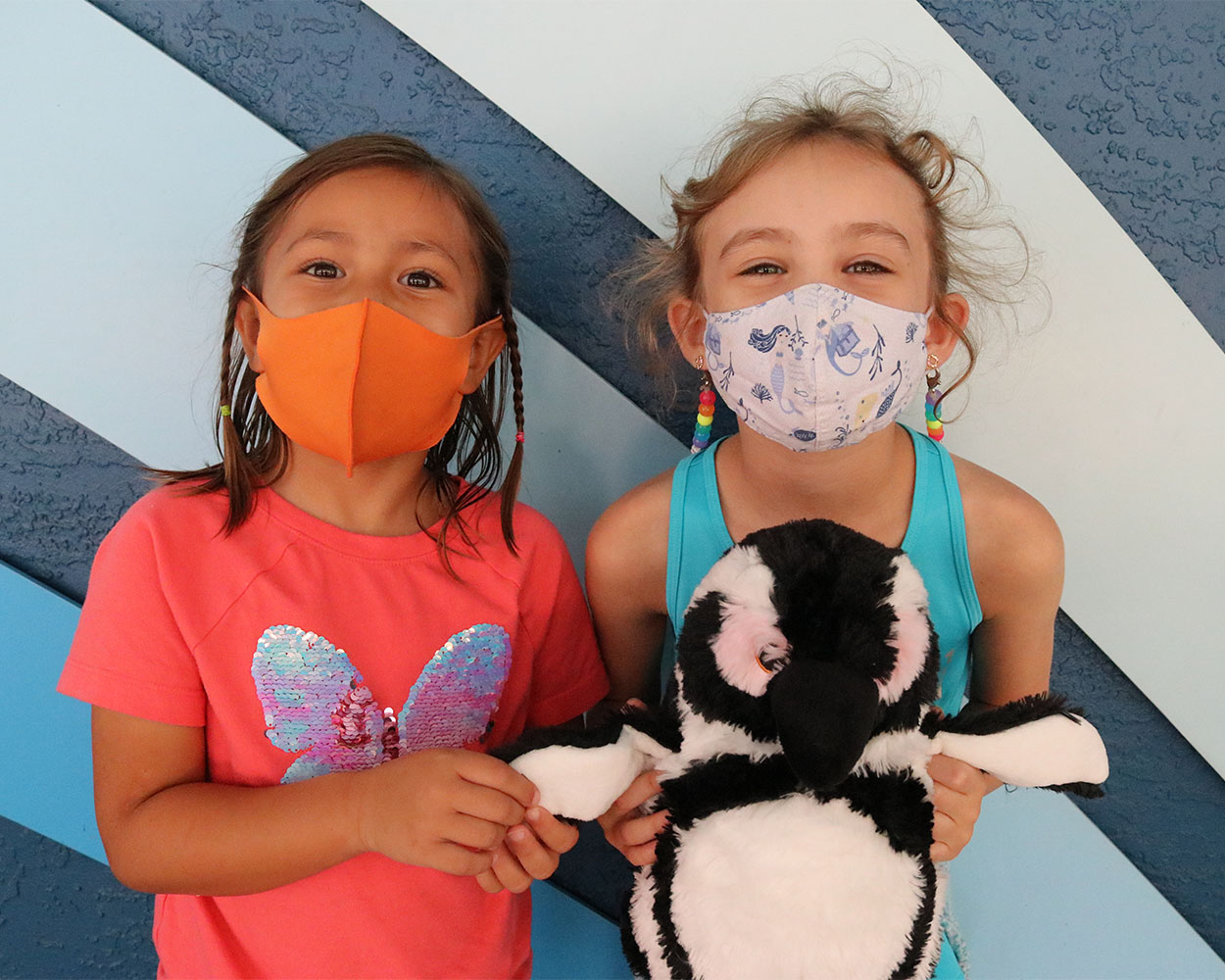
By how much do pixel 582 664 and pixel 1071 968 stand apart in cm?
93

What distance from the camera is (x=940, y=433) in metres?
1.14

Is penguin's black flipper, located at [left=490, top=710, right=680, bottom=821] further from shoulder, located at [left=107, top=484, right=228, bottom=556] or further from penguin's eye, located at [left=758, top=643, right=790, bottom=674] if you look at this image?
shoulder, located at [left=107, top=484, right=228, bottom=556]

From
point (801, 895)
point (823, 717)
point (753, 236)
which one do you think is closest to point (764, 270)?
point (753, 236)

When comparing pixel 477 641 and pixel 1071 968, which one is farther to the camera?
pixel 1071 968

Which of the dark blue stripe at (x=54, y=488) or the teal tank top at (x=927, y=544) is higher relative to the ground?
the teal tank top at (x=927, y=544)

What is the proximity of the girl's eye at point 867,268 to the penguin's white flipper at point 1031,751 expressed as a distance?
51 centimetres

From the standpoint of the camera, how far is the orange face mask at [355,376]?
2.98 feet

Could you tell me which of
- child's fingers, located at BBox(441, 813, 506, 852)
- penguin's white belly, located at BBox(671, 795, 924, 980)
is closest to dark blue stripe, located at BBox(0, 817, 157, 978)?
child's fingers, located at BBox(441, 813, 506, 852)

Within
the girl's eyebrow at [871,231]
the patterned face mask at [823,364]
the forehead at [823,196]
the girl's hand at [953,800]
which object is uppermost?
the forehead at [823,196]

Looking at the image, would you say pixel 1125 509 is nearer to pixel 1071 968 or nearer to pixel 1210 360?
pixel 1210 360

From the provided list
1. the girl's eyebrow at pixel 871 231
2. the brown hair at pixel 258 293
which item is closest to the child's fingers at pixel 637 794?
the brown hair at pixel 258 293

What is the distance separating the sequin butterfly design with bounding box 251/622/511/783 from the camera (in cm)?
96

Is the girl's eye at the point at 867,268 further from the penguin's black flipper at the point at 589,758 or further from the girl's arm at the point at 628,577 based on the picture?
the penguin's black flipper at the point at 589,758

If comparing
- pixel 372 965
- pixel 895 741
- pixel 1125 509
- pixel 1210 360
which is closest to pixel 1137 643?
pixel 1125 509
